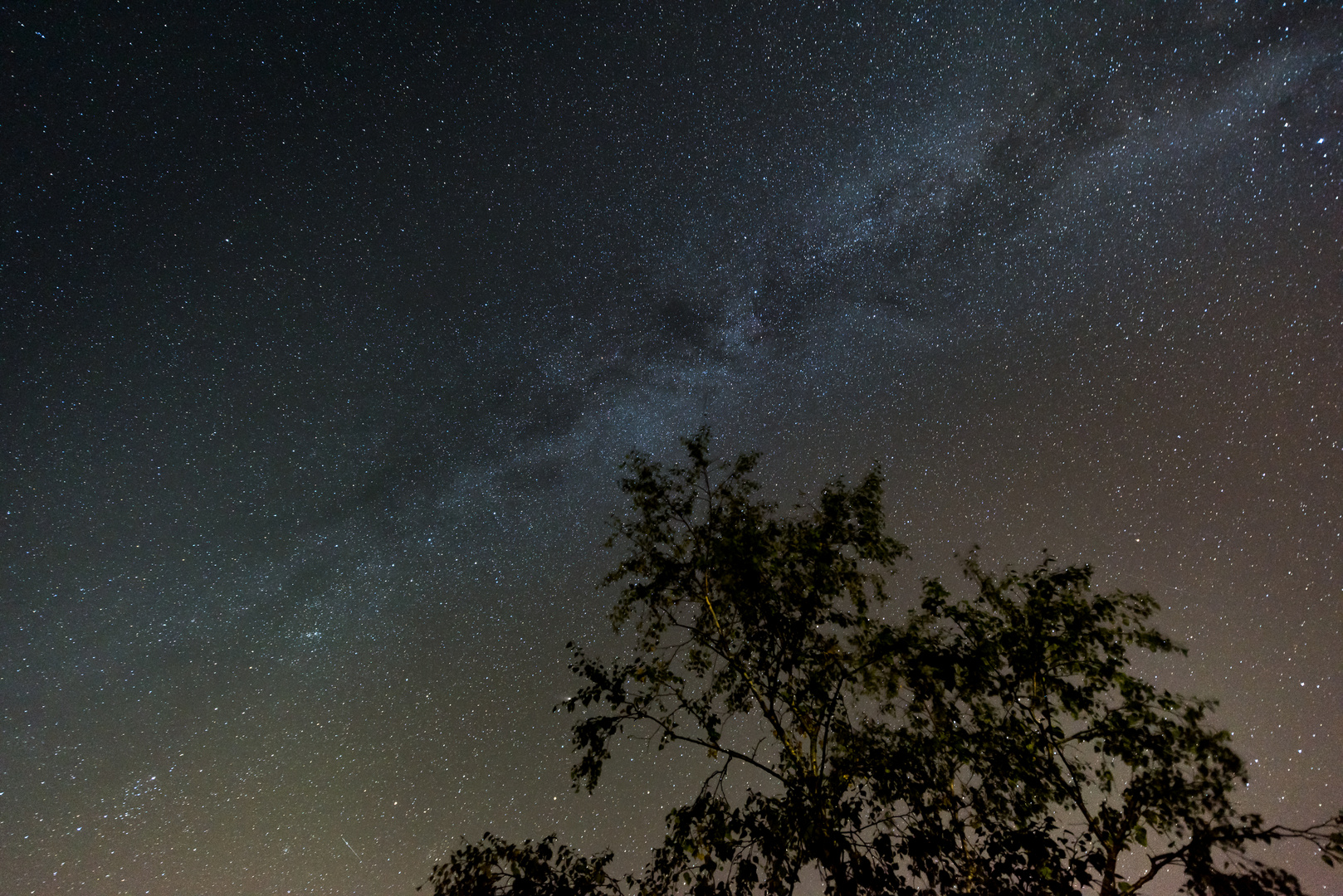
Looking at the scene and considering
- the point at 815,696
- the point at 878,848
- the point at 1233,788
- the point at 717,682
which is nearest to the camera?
the point at 878,848

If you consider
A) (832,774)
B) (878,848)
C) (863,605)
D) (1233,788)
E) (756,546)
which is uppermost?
(756,546)

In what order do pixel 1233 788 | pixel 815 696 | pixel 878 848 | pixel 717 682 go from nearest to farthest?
1. pixel 878 848
2. pixel 1233 788
3. pixel 815 696
4. pixel 717 682

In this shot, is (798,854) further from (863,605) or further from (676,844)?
(863,605)

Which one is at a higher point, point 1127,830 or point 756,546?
point 756,546

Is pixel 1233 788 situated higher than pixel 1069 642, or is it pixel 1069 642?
pixel 1069 642

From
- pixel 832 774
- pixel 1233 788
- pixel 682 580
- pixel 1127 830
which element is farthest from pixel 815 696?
pixel 1233 788

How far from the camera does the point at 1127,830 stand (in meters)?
7.77

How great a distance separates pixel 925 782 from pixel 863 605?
7.84 ft

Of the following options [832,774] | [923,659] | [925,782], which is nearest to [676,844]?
[832,774]

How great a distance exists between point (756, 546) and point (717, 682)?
2.08 metres

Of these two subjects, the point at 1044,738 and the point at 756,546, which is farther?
the point at 756,546

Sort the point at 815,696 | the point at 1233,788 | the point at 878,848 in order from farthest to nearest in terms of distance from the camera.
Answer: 1. the point at 815,696
2. the point at 1233,788
3. the point at 878,848

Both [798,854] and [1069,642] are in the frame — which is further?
[1069,642]

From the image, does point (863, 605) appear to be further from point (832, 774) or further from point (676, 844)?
point (676, 844)
